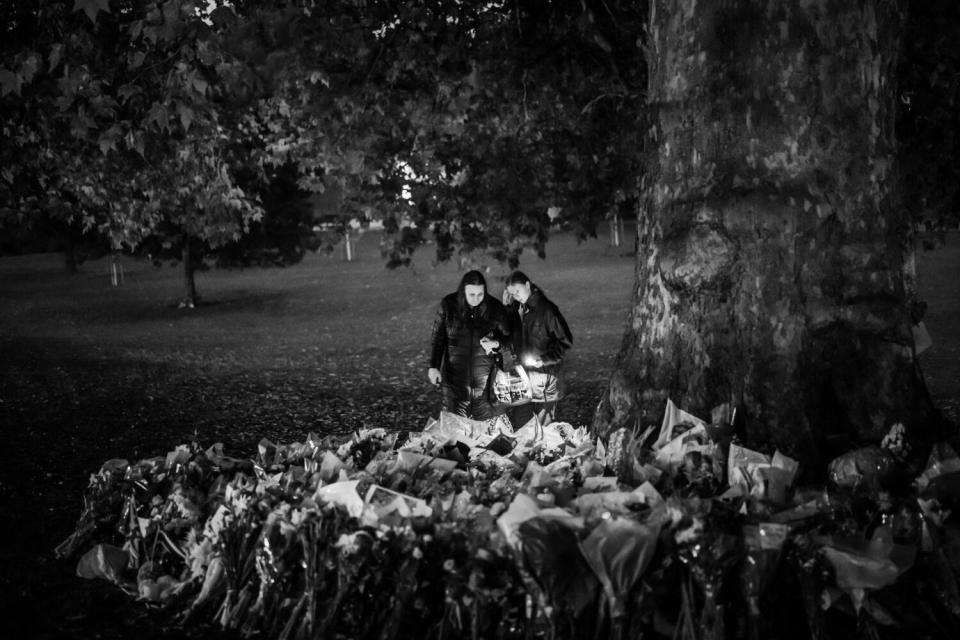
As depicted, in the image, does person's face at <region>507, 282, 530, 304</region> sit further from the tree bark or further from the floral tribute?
the tree bark

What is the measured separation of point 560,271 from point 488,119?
2294 cm

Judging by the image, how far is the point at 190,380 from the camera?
12453 millimetres

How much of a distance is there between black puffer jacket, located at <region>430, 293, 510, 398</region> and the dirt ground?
1.74 metres

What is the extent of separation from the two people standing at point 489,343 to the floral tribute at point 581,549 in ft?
10.1

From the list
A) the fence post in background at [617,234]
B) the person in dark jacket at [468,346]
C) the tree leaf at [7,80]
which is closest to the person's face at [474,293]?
the person in dark jacket at [468,346]

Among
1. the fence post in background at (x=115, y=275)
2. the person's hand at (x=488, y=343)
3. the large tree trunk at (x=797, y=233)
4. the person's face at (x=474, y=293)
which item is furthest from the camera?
the fence post in background at (x=115, y=275)

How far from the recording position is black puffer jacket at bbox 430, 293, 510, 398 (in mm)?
7414

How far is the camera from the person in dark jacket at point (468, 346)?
7.41 m

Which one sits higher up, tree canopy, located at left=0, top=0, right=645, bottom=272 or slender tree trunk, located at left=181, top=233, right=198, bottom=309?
tree canopy, located at left=0, top=0, right=645, bottom=272

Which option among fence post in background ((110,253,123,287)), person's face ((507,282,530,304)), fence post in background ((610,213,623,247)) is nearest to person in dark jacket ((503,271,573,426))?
person's face ((507,282,530,304))

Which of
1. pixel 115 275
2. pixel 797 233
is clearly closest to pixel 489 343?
pixel 797 233

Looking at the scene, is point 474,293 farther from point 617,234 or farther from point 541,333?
point 617,234

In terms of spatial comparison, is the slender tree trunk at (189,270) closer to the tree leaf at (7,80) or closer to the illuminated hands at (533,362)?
the illuminated hands at (533,362)

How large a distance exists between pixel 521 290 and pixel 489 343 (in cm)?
53
